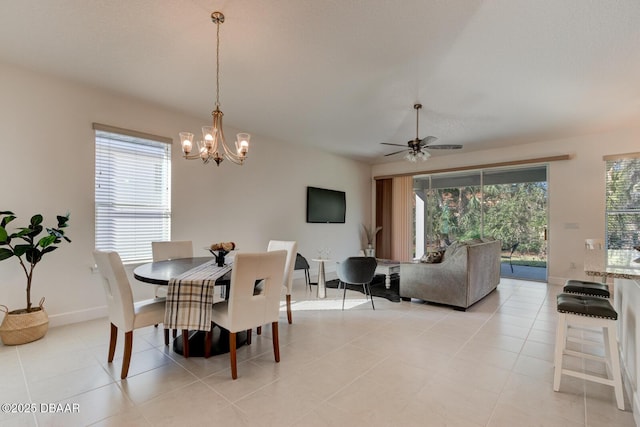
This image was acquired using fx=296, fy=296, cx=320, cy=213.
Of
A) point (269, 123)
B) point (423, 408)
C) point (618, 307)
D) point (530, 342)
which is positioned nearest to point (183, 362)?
point (423, 408)

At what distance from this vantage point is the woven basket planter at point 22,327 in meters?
2.68

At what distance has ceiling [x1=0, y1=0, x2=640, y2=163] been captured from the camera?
2193mm

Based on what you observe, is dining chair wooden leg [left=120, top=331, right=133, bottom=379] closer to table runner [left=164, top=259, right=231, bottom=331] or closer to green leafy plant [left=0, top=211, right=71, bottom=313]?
table runner [left=164, top=259, right=231, bottom=331]

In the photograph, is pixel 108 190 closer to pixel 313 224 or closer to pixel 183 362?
pixel 183 362

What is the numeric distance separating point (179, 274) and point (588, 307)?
9.57 feet

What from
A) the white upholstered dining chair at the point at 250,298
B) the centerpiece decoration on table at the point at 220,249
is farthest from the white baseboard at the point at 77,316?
the white upholstered dining chair at the point at 250,298

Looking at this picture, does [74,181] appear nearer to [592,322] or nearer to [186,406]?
[186,406]

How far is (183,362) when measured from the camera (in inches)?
95.9

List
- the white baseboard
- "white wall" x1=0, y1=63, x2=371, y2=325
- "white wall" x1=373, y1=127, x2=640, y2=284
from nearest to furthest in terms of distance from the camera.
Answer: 1. "white wall" x1=0, y1=63, x2=371, y2=325
2. the white baseboard
3. "white wall" x1=373, y1=127, x2=640, y2=284

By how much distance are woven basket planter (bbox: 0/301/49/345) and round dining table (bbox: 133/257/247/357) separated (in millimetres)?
1102

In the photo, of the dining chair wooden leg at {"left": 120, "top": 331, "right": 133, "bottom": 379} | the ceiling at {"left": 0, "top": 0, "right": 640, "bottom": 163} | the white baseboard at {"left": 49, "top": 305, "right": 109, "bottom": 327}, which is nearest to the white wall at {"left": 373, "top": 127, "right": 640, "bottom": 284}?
the ceiling at {"left": 0, "top": 0, "right": 640, "bottom": 163}

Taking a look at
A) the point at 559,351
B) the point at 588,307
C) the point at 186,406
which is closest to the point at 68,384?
the point at 186,406

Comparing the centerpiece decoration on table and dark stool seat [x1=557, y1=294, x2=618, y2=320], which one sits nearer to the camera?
dark stool seat [x1=557, y1=294, x2=618, y2=320]

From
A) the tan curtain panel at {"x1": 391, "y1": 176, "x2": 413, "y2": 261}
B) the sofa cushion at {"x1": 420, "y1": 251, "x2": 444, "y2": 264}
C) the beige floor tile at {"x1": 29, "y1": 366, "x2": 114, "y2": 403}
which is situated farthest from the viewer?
the tan curtain panel at {"x1": 391, "y1": 176, "x2": 413, "y2": 261}
